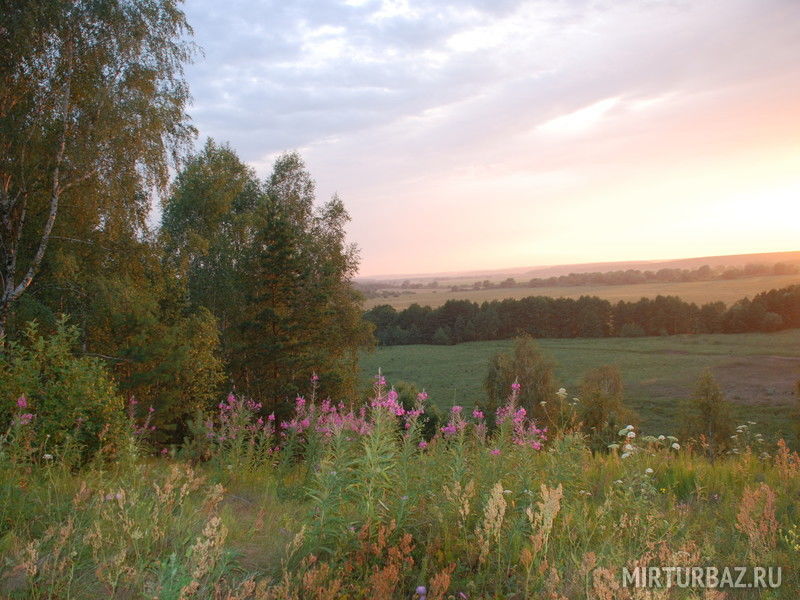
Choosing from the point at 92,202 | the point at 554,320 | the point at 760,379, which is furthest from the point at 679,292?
the point at 92,202

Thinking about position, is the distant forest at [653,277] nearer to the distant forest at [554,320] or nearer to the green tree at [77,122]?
the distant forest at [554,320]

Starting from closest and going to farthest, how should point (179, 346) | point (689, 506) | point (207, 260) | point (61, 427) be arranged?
point (689, 506) < point (61, 427) < point (179, 346) < point (207, 260)

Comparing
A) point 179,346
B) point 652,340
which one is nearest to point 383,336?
point 652,340

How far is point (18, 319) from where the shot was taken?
11406mm

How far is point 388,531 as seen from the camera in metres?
3.12

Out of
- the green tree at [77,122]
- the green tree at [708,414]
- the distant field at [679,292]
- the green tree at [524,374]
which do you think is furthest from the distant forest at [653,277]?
the green tree at [77,122]

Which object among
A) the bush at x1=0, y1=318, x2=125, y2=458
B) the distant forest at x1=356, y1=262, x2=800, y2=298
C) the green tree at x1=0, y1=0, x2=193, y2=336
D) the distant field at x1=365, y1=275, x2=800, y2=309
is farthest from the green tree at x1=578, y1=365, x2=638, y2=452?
the distant forest at x1=356, y1=262, x2=800, y2=298

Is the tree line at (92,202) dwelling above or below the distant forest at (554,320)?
above

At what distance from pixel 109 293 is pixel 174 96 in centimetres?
478

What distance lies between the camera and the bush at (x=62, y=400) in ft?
17.2

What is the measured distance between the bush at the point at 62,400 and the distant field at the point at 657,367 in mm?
32388

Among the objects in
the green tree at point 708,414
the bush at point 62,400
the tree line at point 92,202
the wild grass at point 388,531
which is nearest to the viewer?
the wild grass at point 388,531

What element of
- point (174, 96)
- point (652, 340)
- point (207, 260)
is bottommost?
point (652, 340)

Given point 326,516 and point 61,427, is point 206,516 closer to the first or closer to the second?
point 326,516
